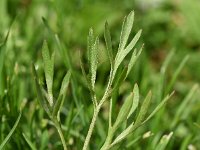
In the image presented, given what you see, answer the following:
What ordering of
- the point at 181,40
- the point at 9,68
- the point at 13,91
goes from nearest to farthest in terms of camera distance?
the point at 13,91 → the point at 9,68 → the point at 181,40

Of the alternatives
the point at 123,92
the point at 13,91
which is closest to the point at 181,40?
the point at 123,92

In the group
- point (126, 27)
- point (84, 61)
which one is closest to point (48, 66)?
point (126, 27)

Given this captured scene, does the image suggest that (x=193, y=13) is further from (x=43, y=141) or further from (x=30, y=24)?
(x=43, y=141)

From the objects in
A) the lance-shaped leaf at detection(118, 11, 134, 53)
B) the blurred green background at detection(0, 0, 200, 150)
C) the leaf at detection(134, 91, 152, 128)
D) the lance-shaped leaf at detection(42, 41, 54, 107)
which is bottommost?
the blurred green background at detection(0, 0, 200, 150)

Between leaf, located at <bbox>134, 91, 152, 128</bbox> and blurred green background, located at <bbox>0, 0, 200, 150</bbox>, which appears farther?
blurred green background, located at <bbox>0, 0, 200, 150</bbox>

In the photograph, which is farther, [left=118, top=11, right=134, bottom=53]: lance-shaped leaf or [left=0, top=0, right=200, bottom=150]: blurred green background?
[left=0, top=0, right=200, bottom=150]: blurred green background

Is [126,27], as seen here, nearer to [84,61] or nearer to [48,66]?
[48,66]

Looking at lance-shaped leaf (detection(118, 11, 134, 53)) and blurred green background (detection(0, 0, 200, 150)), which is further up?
lance-shaped leaf (detection(118, 11, 134, 53))

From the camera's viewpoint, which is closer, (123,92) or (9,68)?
(9,68)
